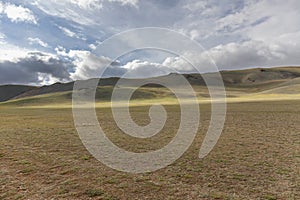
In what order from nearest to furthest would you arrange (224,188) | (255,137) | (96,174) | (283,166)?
(224,188) → (96,174) → (283,166) → (255,137)

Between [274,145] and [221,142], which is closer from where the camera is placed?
[274,145]

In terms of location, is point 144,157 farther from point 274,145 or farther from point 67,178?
point 274,145

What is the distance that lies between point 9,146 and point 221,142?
1818 cm

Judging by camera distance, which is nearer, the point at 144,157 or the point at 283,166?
the point at 283,166

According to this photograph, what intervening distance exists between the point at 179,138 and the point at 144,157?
7701 mm

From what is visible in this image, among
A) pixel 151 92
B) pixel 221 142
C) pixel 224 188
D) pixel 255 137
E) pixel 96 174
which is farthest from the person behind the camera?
pixel 151 92

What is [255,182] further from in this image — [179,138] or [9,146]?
[9,146]

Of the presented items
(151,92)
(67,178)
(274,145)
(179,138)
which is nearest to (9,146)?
(67,178)

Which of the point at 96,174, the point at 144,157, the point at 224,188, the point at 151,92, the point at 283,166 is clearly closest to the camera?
the point at 224,188

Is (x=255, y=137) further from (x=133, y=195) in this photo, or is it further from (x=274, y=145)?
(x=133, y=195)

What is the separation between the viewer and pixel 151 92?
184125 millimetres

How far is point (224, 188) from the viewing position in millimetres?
10711

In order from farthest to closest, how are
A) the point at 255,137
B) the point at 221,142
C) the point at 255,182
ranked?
1. the point at 255,137
2. the point at 221,142
3. the point at 255,182

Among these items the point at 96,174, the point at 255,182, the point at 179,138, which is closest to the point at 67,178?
the point at 96,174
